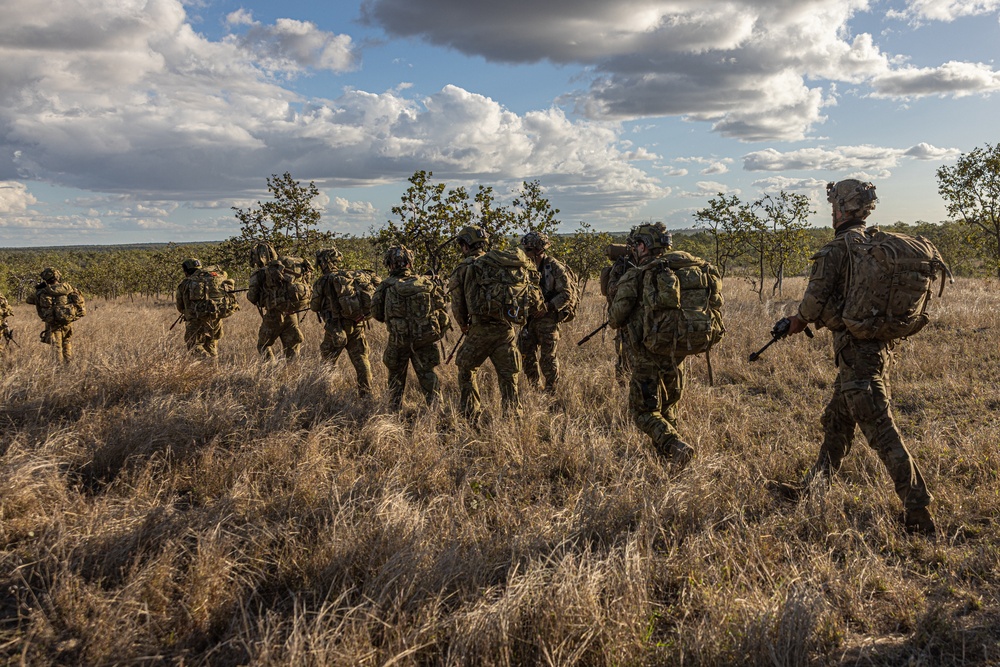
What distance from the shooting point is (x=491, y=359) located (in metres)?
5.45

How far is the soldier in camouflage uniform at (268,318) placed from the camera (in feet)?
25.2

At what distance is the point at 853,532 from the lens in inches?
122

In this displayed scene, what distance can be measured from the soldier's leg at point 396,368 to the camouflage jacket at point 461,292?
740mm

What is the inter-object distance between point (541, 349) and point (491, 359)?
49.4 inches

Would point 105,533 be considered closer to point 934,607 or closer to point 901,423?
point 934,607

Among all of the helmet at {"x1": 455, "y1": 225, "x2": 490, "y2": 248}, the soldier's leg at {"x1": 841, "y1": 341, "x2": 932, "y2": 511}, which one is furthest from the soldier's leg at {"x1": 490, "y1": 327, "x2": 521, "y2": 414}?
the soldier's leg at {"x1": 841, "y1": 341, "x2": 932, "y2": 511}

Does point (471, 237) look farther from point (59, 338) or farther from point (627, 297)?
point (59, 338)

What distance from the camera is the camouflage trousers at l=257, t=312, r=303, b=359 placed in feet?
25.7

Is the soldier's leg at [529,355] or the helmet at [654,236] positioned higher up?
the helmet at [654,236]

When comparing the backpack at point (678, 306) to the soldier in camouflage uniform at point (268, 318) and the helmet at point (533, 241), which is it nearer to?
the helmet at point (533, 241)

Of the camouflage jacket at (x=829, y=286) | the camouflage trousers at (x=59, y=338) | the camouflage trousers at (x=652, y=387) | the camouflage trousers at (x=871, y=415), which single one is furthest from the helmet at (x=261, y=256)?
the camouflage trousers at (x=871, y=415)

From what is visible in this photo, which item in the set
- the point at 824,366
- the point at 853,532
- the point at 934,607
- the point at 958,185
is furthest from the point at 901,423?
the point at 958,185

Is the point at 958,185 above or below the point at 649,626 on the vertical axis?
above

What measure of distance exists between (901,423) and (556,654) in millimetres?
4560
